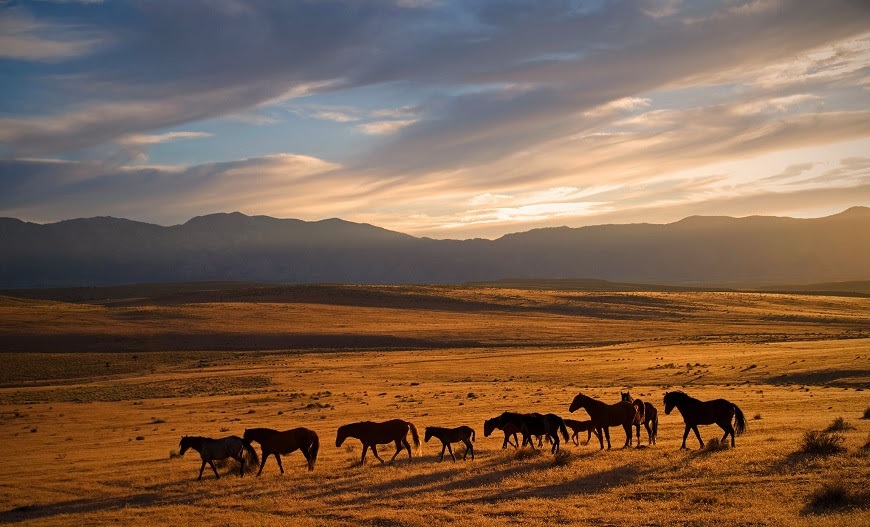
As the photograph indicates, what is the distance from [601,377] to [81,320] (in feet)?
241

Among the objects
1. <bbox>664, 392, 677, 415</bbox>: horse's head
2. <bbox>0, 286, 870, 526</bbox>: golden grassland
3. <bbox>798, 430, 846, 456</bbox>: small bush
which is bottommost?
<bbox>0, 286, 870, 526</bbox>: golden grassland

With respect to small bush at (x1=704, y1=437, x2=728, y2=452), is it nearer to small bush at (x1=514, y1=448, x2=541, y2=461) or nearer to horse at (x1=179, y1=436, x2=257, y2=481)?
small bush at (x1=514, y1=448, x2=541, y2=461)

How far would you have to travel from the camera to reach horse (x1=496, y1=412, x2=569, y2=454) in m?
19.9

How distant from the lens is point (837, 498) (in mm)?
12172

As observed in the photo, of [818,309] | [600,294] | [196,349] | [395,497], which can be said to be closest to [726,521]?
[395,497]

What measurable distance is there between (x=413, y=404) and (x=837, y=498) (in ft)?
84.8

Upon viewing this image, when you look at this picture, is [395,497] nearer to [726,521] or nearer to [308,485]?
[308,485]

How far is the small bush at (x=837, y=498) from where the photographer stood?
12062 mm

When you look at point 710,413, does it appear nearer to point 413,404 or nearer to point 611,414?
point 611,414

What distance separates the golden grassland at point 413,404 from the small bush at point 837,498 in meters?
0.09

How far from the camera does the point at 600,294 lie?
5207 inches

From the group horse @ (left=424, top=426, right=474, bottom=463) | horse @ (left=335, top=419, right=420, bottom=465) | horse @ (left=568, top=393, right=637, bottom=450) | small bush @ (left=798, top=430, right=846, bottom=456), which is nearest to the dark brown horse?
horse @ (left=424, top=426, right=474, bottom=463)

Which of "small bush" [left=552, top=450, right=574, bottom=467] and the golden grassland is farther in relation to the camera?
"small bush" [left=552, top=450, right=574, bottom=467]

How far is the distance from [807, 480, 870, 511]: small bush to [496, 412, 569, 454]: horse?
25.3 feet
